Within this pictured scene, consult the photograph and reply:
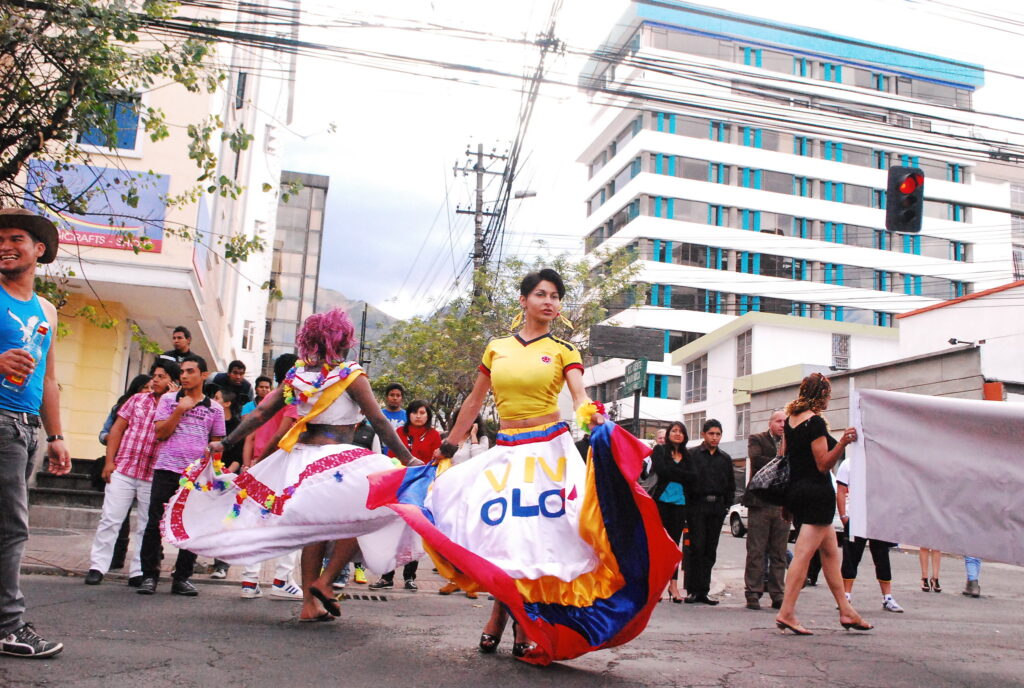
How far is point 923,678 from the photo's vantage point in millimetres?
5215

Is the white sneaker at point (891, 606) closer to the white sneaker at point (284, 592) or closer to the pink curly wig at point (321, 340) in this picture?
the white sneaker at point (284, 592)

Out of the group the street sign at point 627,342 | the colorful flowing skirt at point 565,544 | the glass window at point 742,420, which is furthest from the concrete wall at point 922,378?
the colorful flowing skirt at point 565,544

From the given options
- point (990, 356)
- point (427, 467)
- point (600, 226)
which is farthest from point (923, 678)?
point (600, 226)

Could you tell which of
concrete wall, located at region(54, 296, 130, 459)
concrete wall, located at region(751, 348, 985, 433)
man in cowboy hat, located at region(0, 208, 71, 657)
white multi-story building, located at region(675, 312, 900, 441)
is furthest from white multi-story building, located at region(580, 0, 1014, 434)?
man in cowboy hat, located at region(0, 208, 71, 657)

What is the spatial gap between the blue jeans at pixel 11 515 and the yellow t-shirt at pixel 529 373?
241cm

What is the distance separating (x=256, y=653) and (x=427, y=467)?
1315 mm

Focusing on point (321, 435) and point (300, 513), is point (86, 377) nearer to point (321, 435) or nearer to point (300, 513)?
point (321, 435)

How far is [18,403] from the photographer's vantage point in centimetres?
456

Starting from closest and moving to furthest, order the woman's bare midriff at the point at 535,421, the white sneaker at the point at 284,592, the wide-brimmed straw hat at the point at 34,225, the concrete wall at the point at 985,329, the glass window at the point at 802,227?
the wide-brimmed straw hat at the point at 34,225 → the woman's bare midriff at the point at 535,421 → the white sneaker at the point at 284,592 → the concrete wall at the point at 985,329 → the glass window at the point at 802,227

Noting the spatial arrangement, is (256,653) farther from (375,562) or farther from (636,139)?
(636,139)

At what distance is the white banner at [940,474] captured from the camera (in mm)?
5598

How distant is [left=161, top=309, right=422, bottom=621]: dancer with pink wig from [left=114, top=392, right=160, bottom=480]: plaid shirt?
63.5 inches

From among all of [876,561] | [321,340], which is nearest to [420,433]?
[321,340]

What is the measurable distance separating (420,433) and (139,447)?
309 cm
